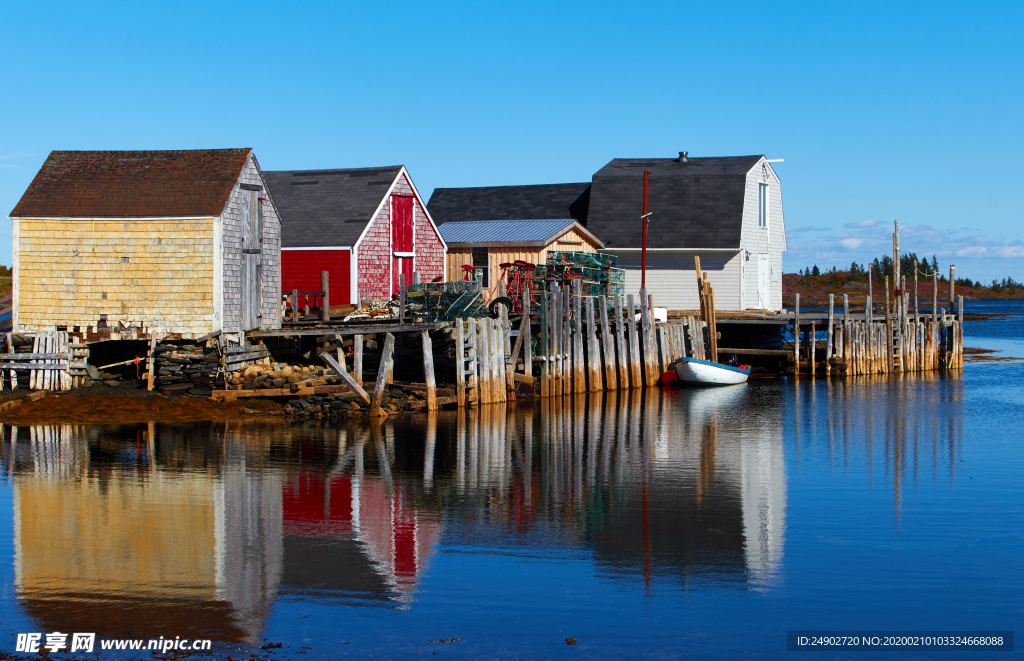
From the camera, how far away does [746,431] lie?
25.1m

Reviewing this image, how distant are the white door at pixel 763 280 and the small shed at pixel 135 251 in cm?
2587

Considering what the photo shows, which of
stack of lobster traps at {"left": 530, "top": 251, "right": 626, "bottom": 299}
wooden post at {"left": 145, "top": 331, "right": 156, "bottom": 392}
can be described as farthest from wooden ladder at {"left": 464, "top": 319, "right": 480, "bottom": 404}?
wooden post at {"left": 145, "top": 331, "right": 156, "bottom": 392}

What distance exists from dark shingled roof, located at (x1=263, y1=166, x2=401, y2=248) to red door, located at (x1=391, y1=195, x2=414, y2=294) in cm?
98

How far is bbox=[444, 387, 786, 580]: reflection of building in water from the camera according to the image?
12.9m

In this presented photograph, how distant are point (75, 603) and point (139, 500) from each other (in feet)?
16.8

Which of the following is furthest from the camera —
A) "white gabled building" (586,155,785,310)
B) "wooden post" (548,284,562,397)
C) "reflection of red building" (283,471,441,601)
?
"white gabled building" (586,155,785,310)

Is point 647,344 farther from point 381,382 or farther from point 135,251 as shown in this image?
point 135,251

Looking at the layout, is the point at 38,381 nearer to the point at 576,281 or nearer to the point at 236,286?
the point at 236,286

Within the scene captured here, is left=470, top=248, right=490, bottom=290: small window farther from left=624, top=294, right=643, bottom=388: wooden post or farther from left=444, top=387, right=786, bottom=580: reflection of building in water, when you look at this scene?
left=444, top=387, right=786, bottom=580: reflection of building in water

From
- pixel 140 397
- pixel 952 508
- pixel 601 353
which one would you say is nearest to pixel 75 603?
pixel 952 508

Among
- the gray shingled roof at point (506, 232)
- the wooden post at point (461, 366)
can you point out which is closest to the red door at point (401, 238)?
the gray shingled roof at point (506, 232)

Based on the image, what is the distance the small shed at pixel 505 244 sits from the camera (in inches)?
1538

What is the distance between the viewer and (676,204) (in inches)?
1785

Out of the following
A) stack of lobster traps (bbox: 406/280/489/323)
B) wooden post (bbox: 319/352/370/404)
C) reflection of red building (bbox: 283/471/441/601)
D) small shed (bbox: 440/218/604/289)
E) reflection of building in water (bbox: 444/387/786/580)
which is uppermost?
small shed (bbox: 440/218/604/289)
